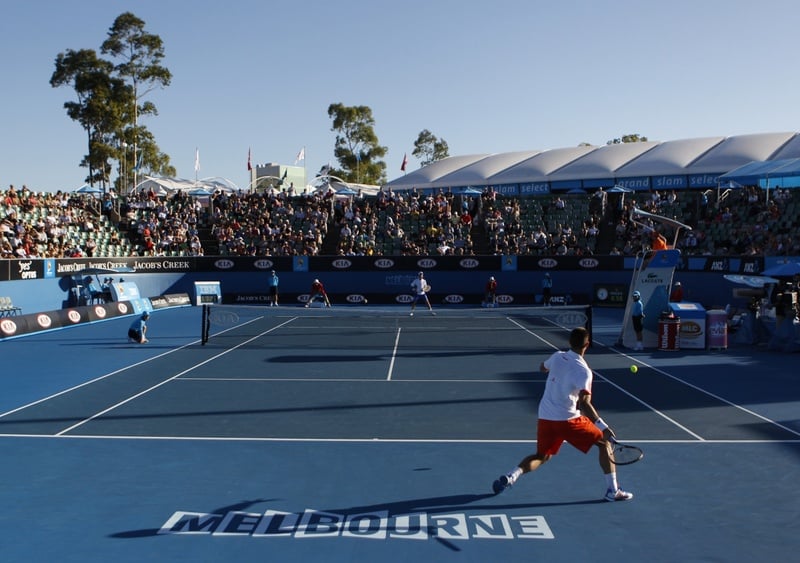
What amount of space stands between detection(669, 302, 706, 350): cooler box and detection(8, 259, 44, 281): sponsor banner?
987 inches

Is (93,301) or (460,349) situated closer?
(460,349)

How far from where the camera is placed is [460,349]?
74.8ft

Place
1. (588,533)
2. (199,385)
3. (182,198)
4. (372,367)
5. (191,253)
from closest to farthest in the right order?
(588,533) < (199,385) < (372,367) < (191,253) < (182,198)

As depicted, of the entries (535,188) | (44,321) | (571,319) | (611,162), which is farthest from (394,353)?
(611,162)

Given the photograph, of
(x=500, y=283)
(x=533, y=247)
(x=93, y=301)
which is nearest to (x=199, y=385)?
(x=93, y=301)

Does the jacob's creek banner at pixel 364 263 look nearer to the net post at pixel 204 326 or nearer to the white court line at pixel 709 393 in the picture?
the net post at pixel 204 326

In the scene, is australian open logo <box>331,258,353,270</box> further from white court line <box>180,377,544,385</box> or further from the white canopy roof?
the white canopy roof

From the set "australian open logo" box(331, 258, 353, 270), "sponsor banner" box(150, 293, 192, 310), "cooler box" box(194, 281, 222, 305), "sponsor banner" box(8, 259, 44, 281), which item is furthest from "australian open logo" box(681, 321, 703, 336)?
"sponsor banner" box(8, 259, 44, 281)

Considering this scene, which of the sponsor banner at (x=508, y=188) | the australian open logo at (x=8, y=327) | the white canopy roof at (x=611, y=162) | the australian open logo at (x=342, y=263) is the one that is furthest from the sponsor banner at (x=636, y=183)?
the australian open logo at (x=8, y=327)

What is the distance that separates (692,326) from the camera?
907 inches

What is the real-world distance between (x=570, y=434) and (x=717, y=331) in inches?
648

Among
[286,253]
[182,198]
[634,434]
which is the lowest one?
[634,434]

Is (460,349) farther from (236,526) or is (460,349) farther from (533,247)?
(533,247)

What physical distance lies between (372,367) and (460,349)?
4.34 m
